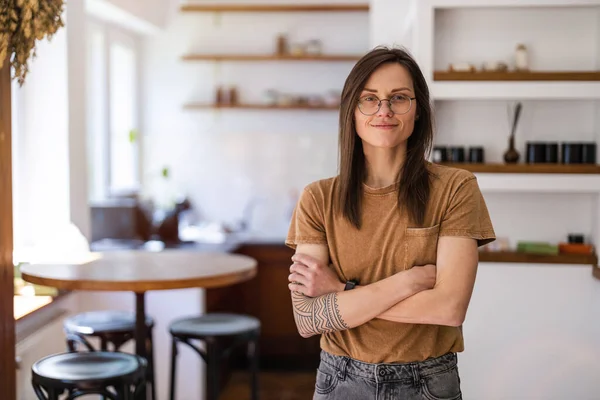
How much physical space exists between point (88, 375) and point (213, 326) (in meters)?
1.02

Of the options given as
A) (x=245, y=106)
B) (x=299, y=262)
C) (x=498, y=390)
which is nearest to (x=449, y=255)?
(x=299, y=262)

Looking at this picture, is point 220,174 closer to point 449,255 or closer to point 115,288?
point 115,288

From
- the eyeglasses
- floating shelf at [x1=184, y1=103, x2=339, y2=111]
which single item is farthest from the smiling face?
floating shelf at [x1=184, y1=103, x2=339, y2=111]

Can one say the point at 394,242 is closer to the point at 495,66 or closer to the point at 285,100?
the point at 495,66

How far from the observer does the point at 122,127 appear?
20.6 ft

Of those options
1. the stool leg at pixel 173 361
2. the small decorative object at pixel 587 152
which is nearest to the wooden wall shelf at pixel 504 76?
the small decorative object at pixel 587 152

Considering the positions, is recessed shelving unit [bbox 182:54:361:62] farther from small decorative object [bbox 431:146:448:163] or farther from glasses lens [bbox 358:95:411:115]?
glasses lens [bbox 358:95:411:115]

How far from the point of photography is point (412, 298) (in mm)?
1821

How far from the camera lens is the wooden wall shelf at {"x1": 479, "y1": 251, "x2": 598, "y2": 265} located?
3609 mm

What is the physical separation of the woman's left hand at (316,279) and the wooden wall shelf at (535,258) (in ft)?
6.24

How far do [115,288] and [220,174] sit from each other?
370 cm

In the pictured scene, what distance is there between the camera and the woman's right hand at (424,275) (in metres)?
1.83

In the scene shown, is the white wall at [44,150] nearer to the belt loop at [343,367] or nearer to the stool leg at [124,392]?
the stool leg at [124,392]

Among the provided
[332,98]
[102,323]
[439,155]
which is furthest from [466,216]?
[332,98]
